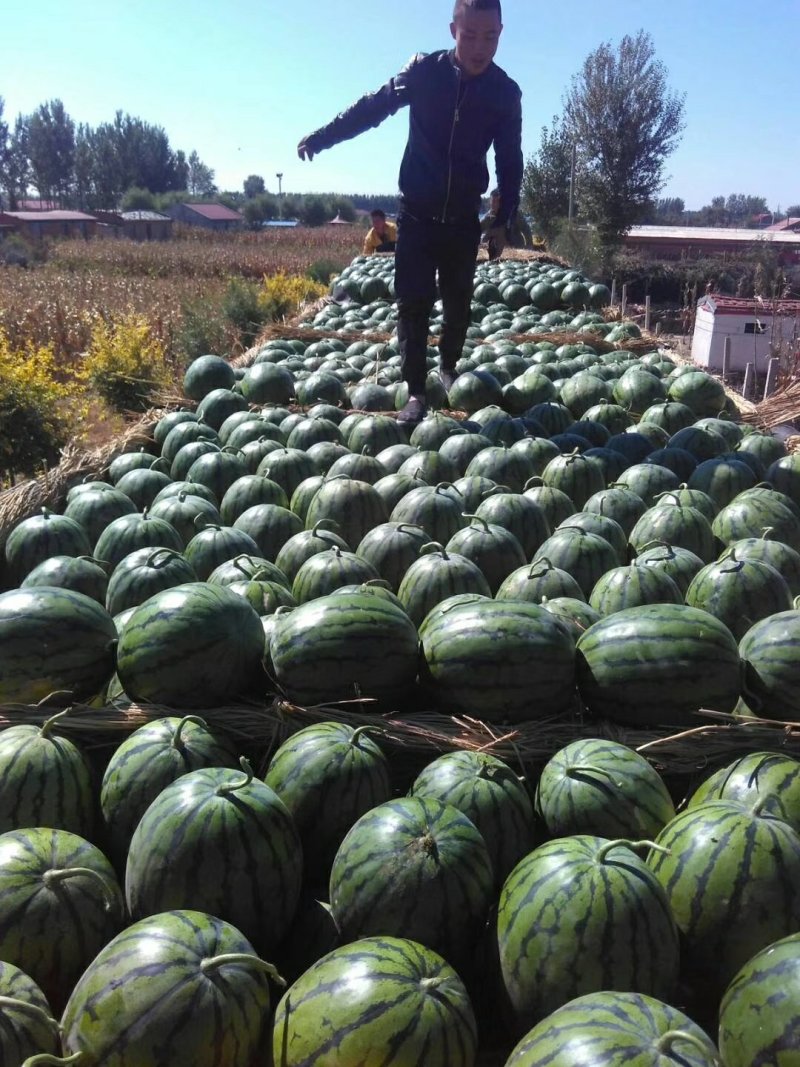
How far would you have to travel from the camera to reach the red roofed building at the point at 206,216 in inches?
3088

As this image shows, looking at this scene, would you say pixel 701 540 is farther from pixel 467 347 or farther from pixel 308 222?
pixel 308 222

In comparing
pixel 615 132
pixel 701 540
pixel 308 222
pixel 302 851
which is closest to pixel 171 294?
pixel 701 540

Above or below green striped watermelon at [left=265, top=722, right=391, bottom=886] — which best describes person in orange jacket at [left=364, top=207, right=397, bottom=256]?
above

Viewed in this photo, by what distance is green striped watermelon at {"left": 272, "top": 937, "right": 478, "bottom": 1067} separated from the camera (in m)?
1.64

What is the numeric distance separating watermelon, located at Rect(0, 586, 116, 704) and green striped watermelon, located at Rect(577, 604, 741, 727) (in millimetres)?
1603

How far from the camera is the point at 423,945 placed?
6.44 feet

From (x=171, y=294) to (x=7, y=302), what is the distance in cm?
392

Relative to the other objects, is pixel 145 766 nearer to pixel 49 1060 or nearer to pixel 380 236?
pixel 49 1060

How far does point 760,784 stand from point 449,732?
0.86 meters

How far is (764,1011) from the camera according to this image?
5.39 feet

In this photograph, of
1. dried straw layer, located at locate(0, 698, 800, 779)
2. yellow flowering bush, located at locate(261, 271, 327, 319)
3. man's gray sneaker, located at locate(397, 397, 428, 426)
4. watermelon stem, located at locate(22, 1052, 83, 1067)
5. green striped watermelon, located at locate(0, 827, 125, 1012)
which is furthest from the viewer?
yellow flowering bush, located at locate(261, 271, 327, 319)

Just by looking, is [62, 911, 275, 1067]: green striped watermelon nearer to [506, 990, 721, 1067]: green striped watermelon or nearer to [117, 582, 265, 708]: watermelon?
[506, 990, 721, 1067]: green striped watermelon

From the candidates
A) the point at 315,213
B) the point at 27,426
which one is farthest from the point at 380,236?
the point at 315,213

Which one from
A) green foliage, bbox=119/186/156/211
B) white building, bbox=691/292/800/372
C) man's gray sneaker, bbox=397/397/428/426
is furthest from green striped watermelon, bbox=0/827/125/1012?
green foliage, bbox=119/186/156/211
